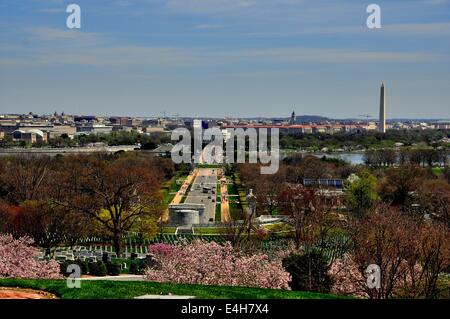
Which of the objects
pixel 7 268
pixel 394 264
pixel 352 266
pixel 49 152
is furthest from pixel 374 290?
pixel 49 152

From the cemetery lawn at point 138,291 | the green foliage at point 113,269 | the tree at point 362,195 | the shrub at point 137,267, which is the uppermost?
the cemetery lawn at point 138,291

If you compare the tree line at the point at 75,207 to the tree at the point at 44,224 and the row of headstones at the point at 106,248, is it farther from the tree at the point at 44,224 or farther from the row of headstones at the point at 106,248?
the row of headstones at the point at 106,248

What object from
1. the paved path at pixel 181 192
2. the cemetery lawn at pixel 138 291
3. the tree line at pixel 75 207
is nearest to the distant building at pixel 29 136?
the paved path at pixel 181 192

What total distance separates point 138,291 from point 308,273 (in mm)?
5767

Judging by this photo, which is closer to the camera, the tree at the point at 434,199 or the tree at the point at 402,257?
the tree at the point at 402,257

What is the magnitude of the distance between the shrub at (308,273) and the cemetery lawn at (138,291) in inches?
155

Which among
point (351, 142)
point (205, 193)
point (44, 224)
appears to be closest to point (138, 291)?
point (44, 224)

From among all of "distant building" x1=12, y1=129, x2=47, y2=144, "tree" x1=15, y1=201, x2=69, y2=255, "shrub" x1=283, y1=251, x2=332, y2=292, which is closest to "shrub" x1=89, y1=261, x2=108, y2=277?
"shrub" x1=283, y1=251, x2=332, y2=292

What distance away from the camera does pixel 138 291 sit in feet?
33.5

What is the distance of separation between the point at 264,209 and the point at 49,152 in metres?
41.1

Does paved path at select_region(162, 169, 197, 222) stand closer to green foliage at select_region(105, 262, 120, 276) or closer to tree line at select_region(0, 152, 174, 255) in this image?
tree line at select_region(0, 152, 174, 255)

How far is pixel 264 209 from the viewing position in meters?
38.0

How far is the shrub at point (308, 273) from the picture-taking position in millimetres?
14734

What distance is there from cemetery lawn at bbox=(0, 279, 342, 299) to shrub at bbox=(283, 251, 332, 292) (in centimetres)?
394
